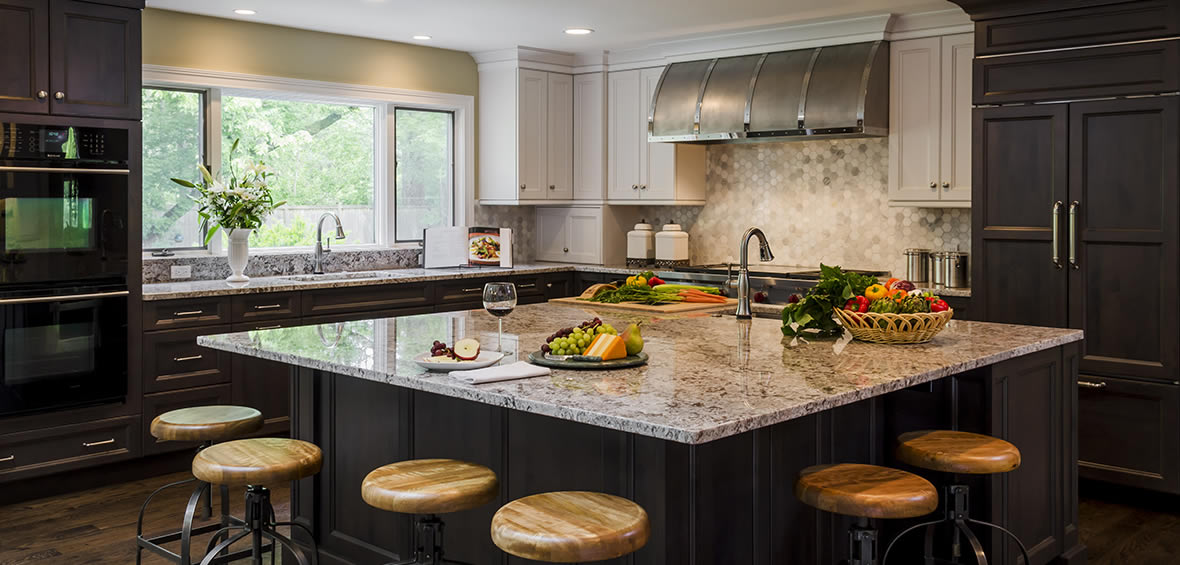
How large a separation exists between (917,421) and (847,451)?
1.10 feet

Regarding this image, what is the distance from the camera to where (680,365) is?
117 inches

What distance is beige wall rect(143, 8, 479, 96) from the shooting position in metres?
5.68

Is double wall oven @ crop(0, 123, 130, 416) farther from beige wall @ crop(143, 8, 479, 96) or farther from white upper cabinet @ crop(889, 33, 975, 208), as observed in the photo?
white upper cabinet @ crop(889, 33, 975, 208)

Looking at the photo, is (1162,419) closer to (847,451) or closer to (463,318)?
(847,451)

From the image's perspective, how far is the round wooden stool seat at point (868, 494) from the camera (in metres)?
2.52

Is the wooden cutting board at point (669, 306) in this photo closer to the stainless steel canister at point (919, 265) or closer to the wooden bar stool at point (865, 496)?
the stainless steel canister at point (919, 265)

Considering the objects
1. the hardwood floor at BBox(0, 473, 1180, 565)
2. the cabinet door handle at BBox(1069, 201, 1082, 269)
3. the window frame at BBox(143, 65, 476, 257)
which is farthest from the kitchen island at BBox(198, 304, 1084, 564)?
the window frame at BBox(143, 65, 476, 257)

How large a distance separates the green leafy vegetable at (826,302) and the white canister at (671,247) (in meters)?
3.42

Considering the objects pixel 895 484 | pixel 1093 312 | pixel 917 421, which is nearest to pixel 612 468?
pixel 895 484

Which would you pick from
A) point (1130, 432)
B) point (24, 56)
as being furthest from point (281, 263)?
point (1130, 432)

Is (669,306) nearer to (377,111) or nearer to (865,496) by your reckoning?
(865,496)

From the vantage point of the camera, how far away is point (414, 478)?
2.60 m

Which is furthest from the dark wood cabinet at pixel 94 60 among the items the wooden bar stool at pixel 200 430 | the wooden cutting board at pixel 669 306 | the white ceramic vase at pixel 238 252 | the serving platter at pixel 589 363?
the serving platter at pixel 589 363

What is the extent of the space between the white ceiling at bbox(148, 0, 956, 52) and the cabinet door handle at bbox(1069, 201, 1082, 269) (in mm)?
1322
